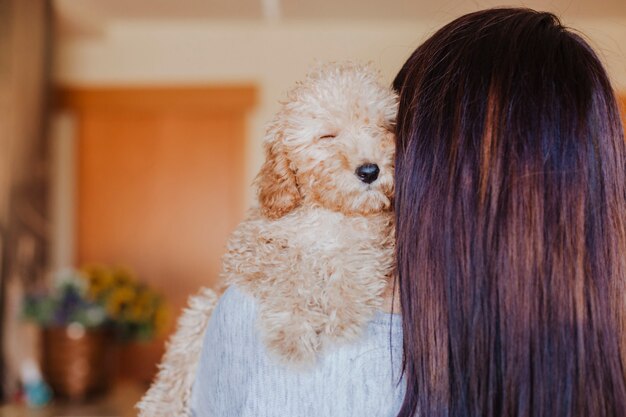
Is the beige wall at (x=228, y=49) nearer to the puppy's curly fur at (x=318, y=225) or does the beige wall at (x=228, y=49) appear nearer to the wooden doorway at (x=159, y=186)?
the wooden doorway at (x=159, y=186)

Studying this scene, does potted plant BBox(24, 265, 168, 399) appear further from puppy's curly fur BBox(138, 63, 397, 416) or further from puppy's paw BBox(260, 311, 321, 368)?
puppy's paw BBox(260, 311, 321, 368)

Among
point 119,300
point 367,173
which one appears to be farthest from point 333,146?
point 119,300

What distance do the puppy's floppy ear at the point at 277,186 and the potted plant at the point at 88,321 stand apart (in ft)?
6.19

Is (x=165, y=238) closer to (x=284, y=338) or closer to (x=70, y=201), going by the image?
(x=70, y=201)

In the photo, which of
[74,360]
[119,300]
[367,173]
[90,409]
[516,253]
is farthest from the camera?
[119,300]

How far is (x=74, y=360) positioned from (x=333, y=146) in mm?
2050

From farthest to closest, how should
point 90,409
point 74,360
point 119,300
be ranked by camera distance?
point 119,300
point 74,360
point 90,409

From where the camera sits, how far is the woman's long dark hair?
85cm

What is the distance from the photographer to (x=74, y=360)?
2799 millimetres

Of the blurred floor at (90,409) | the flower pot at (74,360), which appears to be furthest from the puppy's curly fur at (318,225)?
the flower pot at (74,360)

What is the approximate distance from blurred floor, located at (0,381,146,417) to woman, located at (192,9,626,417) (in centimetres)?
186

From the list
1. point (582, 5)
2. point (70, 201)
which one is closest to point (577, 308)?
point (582, 5)

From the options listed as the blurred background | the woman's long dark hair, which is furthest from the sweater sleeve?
the blurred background

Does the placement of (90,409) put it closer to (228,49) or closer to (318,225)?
(318,225)
